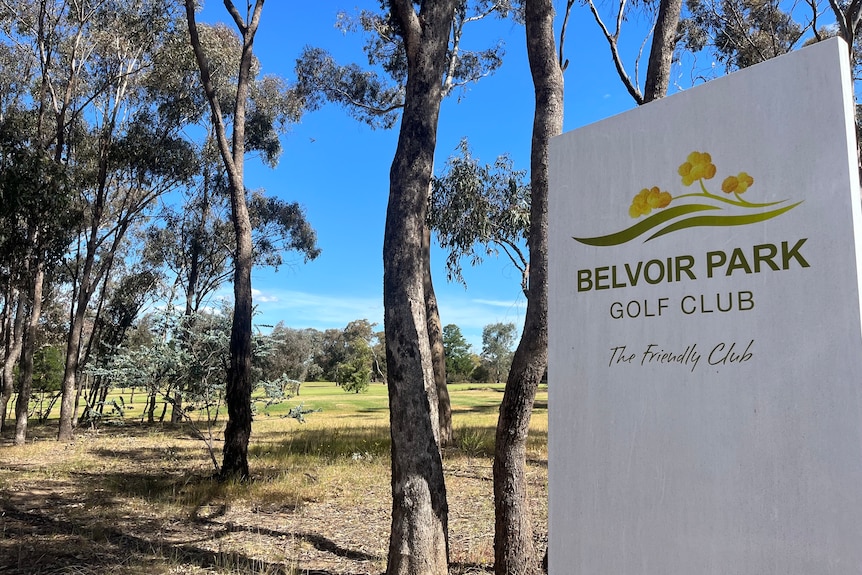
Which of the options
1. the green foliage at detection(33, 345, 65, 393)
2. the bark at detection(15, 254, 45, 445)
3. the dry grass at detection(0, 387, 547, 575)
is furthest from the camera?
the green foliage at detection(33, 345, 65, 393)

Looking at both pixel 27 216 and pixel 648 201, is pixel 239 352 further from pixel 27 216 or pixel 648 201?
pixel 27 216

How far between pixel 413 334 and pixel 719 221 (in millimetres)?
1953

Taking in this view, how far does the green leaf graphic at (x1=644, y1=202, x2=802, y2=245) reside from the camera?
2004mm

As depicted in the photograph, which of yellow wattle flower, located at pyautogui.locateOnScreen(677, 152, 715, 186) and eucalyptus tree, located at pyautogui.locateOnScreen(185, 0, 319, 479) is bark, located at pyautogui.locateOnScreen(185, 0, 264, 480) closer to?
eucalyptus tree, located at pyautogui.locateOnScreen(185, 0, 319, 479)

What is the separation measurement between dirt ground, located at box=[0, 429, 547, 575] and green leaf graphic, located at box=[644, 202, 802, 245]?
2896 millimetres

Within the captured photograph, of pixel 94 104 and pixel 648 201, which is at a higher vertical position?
pixel 94 104

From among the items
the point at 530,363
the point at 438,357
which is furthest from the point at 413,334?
the point at 438,357

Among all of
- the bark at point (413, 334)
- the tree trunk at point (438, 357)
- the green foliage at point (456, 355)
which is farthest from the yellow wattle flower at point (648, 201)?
the green foliage at point (456, 355)

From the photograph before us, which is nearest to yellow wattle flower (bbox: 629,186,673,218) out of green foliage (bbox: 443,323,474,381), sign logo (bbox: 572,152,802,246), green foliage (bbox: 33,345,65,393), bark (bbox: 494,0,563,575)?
sign logo (bbox: 572,152,802,246)

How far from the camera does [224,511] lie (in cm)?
597

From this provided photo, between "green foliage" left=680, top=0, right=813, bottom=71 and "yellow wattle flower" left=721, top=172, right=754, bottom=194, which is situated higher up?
"green foliage" left=680, top=0, right=813, bottom=71

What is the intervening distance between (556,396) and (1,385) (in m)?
12.8

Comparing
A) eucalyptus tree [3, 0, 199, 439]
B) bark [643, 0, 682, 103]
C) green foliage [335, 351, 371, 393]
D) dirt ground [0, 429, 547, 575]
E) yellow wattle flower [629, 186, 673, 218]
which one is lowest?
dirt ground [0, 429, 547, 575]

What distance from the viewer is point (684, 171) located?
2279 mm
